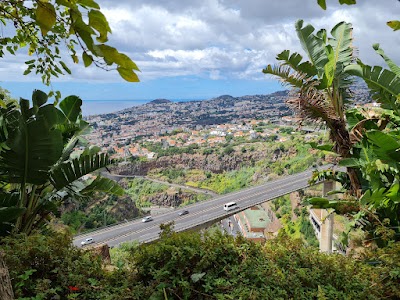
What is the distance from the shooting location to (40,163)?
2.77 m

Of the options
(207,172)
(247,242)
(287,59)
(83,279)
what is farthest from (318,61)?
(207,172)

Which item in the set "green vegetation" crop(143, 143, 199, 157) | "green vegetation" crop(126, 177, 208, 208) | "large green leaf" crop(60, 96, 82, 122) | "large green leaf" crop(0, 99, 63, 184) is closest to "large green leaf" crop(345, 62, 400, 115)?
"large green leaf" crop(60, 96, 82, 122)

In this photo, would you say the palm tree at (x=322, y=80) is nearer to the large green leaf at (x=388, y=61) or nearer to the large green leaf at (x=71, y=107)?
the large green leaf at (x=388, y=61)

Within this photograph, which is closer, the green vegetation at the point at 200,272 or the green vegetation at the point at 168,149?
the green vegetation at the point at 200,272

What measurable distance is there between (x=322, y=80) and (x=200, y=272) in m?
3.48

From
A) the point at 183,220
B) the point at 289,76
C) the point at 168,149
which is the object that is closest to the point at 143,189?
the point at 168,149

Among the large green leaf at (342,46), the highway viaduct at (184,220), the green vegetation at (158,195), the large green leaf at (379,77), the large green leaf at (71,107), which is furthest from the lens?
the green vegetation at (158,195)

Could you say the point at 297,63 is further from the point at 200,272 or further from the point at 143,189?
the point at 143,189

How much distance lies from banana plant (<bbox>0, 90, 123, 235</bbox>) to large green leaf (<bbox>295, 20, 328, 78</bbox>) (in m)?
3.31

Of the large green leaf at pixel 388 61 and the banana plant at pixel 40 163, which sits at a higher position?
the large green leaf at pixel 388 61

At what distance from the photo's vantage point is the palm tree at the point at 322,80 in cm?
450

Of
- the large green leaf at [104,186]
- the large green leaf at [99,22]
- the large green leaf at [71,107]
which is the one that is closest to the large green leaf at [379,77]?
the large green leaf at [104,186]

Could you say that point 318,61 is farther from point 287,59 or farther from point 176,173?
point 176,173

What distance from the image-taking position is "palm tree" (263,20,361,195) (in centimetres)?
450
